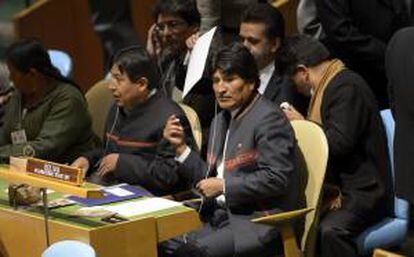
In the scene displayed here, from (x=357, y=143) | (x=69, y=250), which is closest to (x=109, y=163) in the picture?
(x=357, y=143)

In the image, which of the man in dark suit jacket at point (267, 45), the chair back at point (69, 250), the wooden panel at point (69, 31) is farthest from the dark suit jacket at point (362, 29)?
the wooden panel at point (69, 31)

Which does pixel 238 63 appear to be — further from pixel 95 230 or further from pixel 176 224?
pixel 95 230

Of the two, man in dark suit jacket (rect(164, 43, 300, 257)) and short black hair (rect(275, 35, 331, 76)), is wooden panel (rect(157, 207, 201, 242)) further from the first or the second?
short black hair (rect(275, 35, 331, 76))

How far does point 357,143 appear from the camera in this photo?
3.98 m

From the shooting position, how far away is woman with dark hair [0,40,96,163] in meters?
4.41

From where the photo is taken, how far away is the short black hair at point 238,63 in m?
3.81

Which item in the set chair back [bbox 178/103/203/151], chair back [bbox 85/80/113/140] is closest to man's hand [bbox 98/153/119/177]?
chair back [bbox 178/103/203/151]

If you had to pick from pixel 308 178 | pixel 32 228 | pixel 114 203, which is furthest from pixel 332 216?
pixel 32 228

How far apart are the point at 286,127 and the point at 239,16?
3.64 ft

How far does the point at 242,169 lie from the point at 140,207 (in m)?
0.51

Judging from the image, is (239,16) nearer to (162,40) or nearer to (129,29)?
(162,40)

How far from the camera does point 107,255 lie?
325 centimetres

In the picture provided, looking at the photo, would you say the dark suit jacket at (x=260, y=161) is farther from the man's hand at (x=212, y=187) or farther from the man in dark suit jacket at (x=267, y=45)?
the man in dark suit jacket at (x=267, y=45)

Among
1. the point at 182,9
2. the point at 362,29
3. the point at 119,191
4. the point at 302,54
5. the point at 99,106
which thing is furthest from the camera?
the point at 99,106
